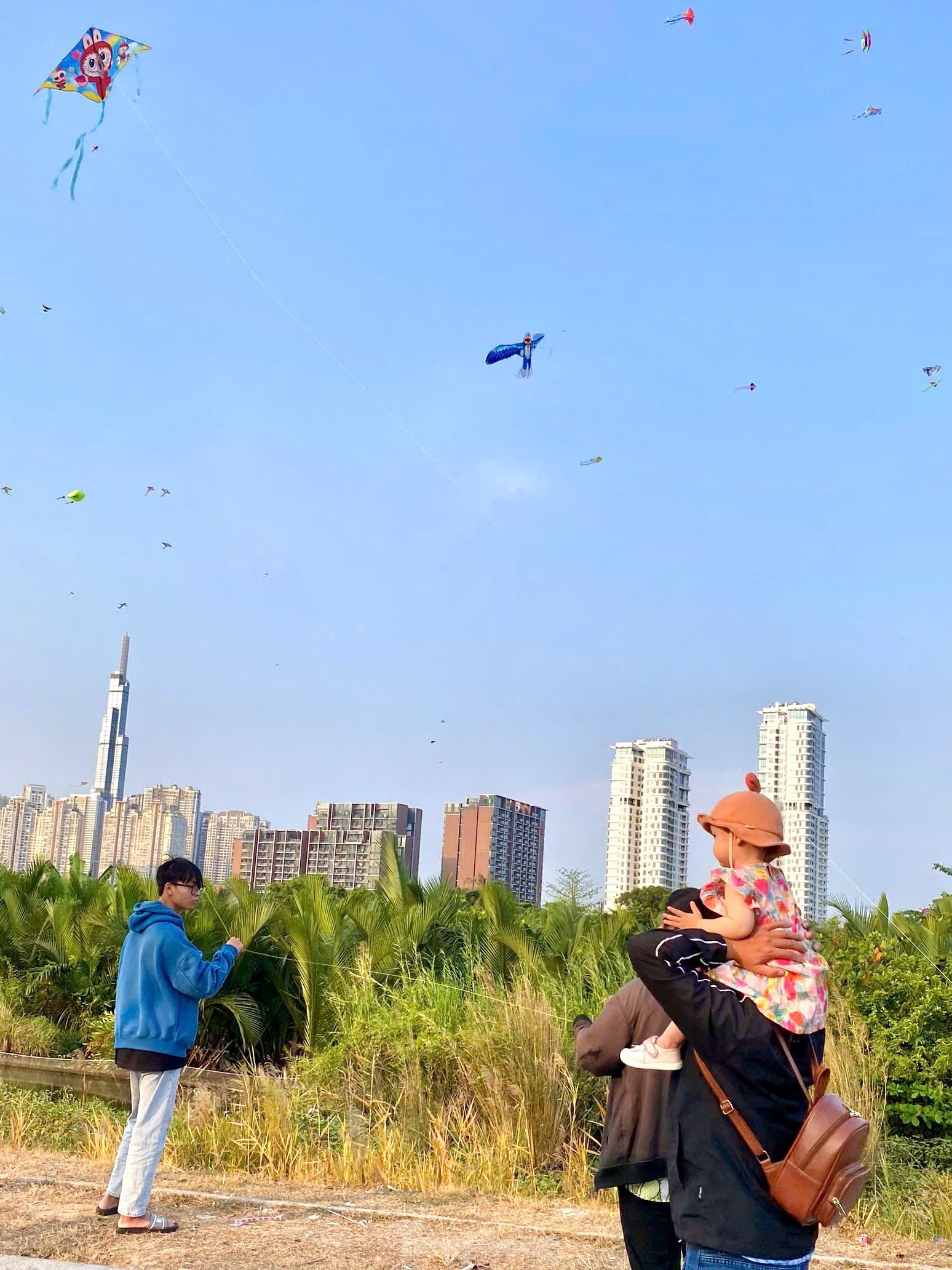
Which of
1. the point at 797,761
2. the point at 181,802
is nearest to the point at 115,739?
the point at 181,802

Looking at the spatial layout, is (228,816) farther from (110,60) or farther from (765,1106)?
(765,1106)

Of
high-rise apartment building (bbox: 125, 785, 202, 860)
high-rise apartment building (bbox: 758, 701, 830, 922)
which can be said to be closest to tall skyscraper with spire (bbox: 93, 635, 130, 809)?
high-rise apartment building (bbox: 125, 785, 202, 860)

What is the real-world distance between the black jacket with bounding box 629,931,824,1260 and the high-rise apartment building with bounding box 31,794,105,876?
343 feet

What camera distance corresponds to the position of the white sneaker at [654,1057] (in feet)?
10.0

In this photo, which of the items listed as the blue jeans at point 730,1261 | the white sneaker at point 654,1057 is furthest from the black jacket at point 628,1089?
the blue jeans at point 730,1261

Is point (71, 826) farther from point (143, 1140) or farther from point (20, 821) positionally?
point (143, 1140)

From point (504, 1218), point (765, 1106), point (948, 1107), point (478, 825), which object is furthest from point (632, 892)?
point (765, 1106)

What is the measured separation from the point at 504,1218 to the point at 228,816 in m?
114

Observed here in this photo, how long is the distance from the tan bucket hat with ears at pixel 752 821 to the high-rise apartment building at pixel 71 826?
4117 inches

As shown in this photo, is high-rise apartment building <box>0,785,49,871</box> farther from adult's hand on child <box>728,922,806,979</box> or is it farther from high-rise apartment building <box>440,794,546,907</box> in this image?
adult's hand on child <box>728,922,806,979</box>

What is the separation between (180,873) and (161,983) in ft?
1.69

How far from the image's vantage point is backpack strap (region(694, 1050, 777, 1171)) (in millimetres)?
2667

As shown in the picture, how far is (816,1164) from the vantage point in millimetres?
2635

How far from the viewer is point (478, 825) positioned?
56688 mm
